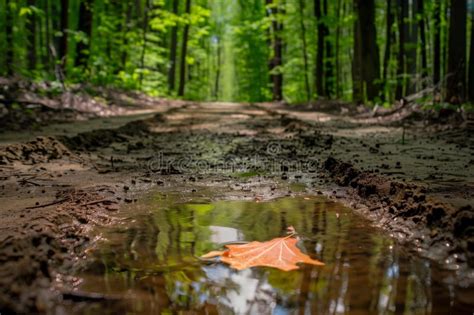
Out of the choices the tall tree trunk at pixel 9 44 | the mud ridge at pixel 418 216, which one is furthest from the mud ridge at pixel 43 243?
the tall tree trunk at pixel 9 44

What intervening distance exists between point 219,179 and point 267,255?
1.84 metres

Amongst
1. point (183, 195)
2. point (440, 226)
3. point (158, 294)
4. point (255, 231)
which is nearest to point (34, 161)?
point (183, 195)

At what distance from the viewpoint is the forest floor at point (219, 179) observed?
1774mm

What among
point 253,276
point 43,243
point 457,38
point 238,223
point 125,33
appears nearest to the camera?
point 253,276

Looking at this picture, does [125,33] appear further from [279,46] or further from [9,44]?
[279,46]

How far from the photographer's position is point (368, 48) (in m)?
11.5

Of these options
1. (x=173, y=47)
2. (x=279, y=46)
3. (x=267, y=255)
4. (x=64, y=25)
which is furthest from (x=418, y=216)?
(x=173, y=47)

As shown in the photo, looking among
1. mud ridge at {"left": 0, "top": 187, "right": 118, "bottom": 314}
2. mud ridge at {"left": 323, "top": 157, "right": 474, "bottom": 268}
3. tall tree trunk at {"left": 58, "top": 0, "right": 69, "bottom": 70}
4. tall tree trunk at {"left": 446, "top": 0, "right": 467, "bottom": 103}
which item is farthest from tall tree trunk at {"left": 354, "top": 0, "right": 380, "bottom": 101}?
mud ridge at {"left": 0, "top": 187, "right": 118, "bottom": 314}

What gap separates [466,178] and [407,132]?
3719mm

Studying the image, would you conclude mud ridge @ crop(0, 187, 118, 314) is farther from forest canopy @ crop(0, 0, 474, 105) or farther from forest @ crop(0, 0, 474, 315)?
forest canopy @ crop(0, 0, 474, 105)

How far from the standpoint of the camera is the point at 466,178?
10.0ft

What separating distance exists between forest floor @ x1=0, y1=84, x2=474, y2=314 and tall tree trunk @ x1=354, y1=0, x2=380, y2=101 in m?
4.52

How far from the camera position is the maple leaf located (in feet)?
5.83

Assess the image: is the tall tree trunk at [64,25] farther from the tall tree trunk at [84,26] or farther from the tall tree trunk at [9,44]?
the tall tree trunk at [9,44]
